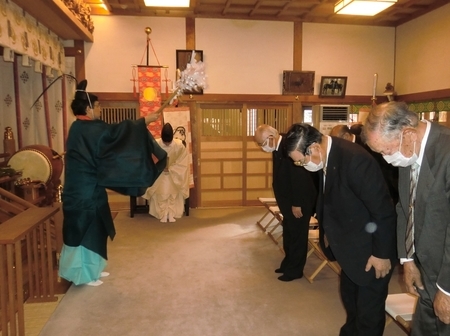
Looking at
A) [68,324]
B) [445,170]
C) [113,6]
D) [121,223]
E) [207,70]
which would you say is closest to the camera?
[445,170]

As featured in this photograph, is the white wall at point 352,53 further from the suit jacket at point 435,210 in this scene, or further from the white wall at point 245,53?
the suit jacket at point 435,210

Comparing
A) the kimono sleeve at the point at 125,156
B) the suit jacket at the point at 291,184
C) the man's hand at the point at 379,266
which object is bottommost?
the man's hand at the point at 379,266

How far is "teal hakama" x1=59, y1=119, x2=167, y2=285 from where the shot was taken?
2.97 metres

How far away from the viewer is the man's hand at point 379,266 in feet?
5.94

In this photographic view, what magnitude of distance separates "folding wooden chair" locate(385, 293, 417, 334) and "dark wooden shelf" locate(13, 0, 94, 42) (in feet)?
14.6

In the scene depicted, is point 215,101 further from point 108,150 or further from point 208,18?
point 108,150

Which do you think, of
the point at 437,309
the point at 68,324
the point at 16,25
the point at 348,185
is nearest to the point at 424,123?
the point at 348,185

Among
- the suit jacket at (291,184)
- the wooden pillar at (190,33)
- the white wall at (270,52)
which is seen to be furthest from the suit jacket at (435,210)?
the wooden pillar at (190,33)

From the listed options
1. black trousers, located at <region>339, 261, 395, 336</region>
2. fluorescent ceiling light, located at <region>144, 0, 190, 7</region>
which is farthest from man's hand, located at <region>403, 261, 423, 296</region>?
fluorescent ceiling light, located at <region>144, 0, 190, 7</region>

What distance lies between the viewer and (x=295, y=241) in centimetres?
332

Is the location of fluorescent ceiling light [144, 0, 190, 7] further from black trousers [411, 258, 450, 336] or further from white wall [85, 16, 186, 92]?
black trousers [411, 258, 450, 336]

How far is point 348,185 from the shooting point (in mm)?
1840

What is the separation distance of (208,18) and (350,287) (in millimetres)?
5521

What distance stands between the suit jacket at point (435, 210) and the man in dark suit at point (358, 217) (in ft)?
1.01
